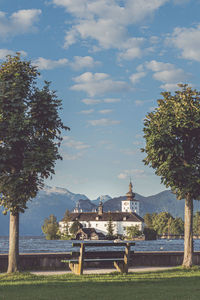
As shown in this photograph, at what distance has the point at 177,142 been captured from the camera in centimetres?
2603

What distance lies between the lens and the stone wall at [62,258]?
976 inches

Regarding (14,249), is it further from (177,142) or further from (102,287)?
(177,142)

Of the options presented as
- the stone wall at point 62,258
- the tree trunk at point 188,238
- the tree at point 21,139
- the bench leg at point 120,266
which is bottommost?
the stone wall at point 62,258

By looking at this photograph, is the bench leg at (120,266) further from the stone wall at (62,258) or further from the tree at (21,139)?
the tree at (21,139)

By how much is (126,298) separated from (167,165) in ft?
40.0

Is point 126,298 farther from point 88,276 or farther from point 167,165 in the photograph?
point 167,165

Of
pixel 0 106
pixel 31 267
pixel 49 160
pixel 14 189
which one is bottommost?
pixel 31 267

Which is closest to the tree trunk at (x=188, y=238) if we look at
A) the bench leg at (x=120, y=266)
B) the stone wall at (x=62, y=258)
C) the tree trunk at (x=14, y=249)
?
the stone wall at (x=62, y=258)

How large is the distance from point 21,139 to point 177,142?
888cm

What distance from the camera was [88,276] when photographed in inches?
817

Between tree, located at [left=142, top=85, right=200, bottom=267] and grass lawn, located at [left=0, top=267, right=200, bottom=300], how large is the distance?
598 centimetres

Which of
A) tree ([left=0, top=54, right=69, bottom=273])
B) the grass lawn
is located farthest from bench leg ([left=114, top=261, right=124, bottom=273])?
tree ([left=0, top=54, right=69, bottom=273])

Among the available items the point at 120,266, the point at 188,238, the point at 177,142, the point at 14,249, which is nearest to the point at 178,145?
the point at 177,142


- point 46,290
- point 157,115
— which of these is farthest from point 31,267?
point 157,115
